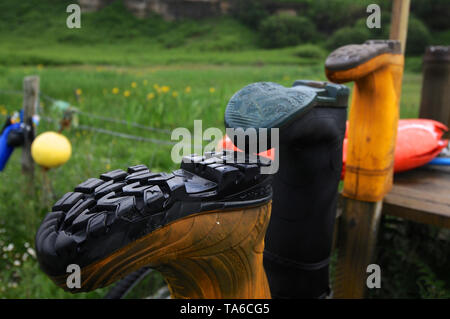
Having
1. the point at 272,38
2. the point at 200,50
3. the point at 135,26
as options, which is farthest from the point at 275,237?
the point at 135,26

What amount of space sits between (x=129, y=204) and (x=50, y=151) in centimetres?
127

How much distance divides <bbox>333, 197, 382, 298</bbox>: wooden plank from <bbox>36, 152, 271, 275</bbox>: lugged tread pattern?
1.97ft

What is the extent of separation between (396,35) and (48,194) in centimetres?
152

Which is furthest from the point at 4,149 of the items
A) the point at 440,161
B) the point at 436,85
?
the point at 436,85

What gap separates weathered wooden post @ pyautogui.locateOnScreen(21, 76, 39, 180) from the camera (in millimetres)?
1714

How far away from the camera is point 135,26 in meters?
12.4

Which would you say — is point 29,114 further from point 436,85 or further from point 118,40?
point 118,40

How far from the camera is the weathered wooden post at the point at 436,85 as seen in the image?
166 cm

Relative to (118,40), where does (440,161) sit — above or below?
below

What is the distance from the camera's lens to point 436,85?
5.56 ft

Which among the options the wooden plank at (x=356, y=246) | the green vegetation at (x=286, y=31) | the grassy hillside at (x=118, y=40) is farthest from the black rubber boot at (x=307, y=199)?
the green vegetation at (x=286, y=31)

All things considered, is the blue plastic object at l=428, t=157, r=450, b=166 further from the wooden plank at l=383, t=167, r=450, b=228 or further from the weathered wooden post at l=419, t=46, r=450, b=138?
the weathered wooden post at l=419, t=46, r=450, b=138

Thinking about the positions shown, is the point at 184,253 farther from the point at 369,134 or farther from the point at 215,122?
the point at 215,122

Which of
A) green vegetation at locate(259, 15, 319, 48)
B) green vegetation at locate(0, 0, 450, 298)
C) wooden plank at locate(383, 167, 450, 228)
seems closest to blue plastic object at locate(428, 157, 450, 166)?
wooden plank at locate(383, 167, 450, 228)
